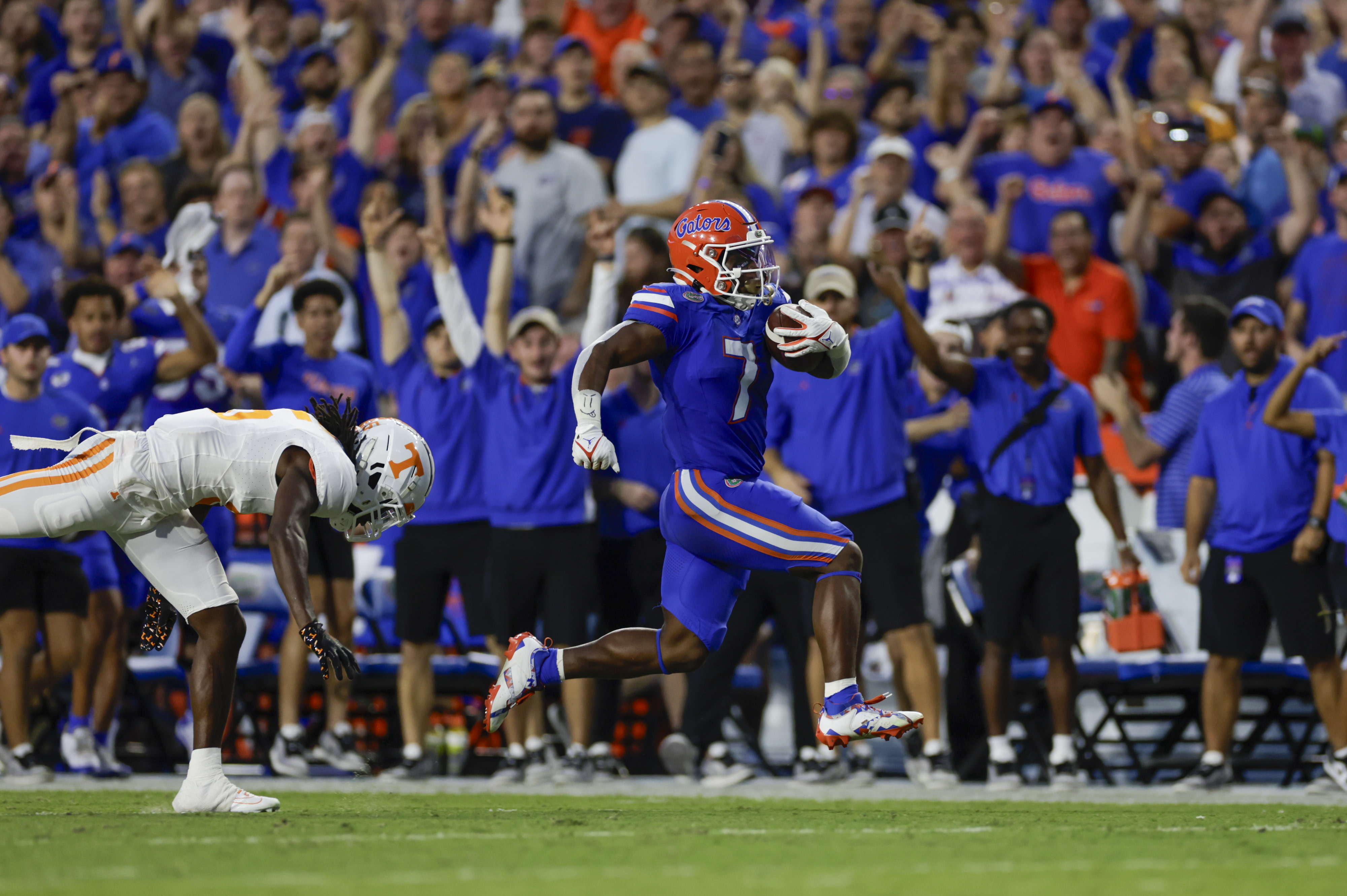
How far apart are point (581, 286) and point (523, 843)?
7556mm

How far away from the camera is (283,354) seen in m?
10.6

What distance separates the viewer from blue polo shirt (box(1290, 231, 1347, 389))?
11.4 m

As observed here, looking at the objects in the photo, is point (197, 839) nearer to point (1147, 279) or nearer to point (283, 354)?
point (283, 354)

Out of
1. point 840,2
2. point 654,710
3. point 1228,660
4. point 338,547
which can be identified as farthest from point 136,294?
point 1228,660

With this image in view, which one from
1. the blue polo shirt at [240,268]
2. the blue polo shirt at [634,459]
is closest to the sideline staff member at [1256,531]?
the blue polo shirt at [634,459]

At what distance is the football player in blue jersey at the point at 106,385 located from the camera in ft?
31.5

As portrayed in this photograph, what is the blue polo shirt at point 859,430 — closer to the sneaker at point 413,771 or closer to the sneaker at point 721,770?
the sneaker at point 721,770

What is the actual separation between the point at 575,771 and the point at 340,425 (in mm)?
3416

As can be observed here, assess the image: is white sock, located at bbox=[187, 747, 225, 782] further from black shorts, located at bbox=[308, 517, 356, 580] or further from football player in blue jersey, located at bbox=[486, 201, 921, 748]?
black shorts, located at bbox=[308, 517, 356, 580]

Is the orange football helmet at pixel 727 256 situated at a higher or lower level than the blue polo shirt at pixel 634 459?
higher

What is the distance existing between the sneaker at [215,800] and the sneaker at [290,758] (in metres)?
3.18

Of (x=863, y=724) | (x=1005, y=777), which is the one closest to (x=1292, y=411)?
(x=1005, y=777)

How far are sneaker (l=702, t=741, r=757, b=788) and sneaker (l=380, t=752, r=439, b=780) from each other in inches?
63.3

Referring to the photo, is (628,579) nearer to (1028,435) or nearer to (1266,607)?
(1028,435)
